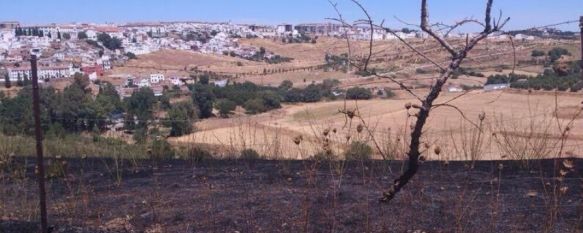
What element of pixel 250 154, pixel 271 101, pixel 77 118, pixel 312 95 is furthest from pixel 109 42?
pixel 250 154

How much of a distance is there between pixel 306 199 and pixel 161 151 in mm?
3839

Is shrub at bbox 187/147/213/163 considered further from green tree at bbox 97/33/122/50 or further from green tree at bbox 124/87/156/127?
green tree at bbox 97/33/122/50

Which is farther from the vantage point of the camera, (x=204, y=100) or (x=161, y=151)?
(x=204, y=100)

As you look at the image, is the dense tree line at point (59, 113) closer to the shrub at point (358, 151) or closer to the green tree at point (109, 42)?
the shrub at point (358, 151)

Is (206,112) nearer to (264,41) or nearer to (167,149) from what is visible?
(167,149)

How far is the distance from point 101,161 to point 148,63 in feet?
178

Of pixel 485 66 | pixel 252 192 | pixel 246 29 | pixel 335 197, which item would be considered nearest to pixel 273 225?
pixel 335 197

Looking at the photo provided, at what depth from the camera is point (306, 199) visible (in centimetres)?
434

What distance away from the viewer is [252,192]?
4.95 m

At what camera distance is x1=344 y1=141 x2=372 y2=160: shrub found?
6762 millimetres

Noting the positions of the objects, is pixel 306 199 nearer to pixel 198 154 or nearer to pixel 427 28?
pixel 427 28

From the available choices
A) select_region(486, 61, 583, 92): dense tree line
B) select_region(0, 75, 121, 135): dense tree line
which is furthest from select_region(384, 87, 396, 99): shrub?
select_region(0, 75, 121, 135): dense tree line

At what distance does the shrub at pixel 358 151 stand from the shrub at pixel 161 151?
6.72 feet

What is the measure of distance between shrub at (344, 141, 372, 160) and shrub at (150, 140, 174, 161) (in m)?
2.05
